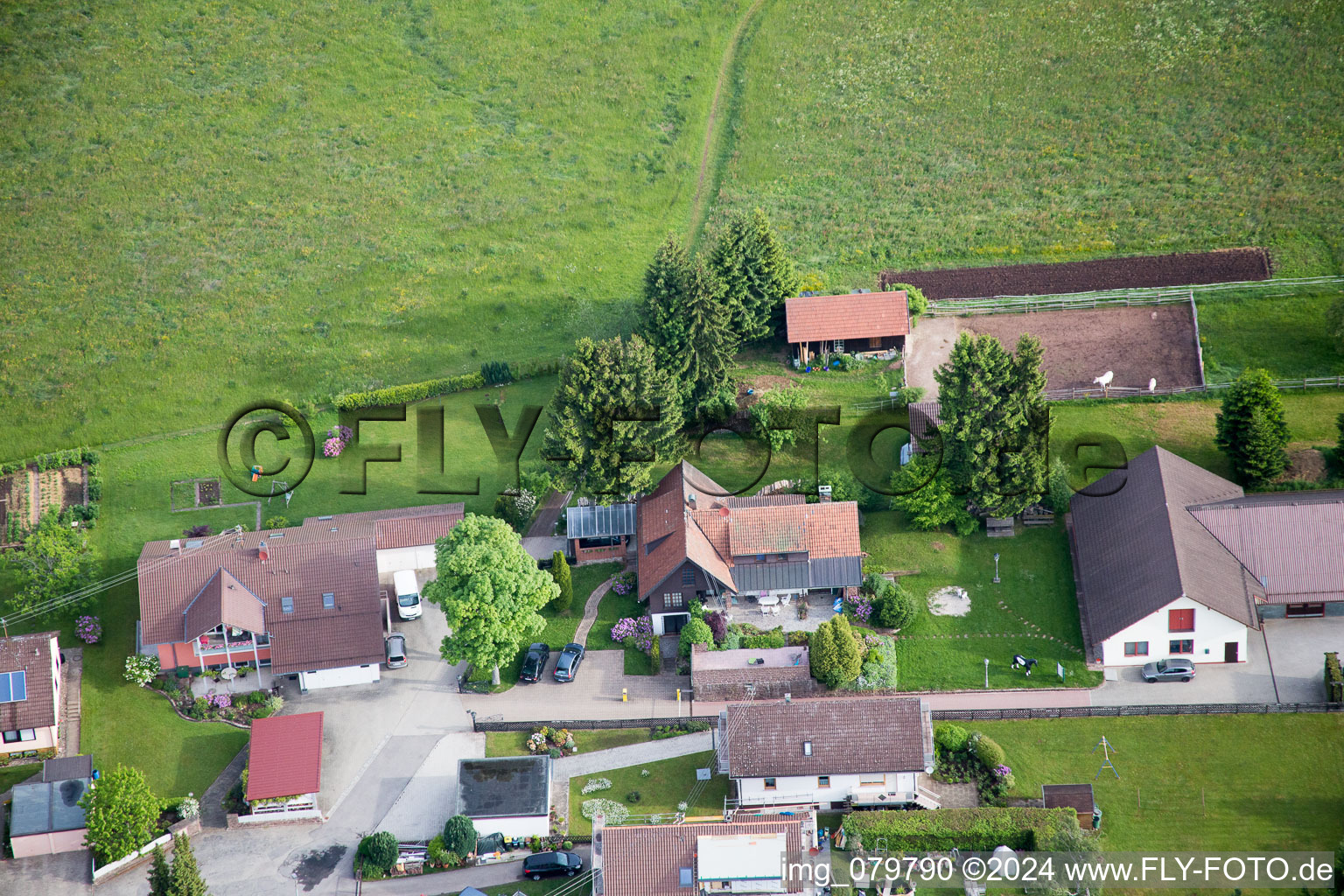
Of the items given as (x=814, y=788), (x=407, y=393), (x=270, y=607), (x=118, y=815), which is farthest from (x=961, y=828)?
(x=407, y=393)

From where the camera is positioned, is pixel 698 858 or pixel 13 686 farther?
pixel 13 686

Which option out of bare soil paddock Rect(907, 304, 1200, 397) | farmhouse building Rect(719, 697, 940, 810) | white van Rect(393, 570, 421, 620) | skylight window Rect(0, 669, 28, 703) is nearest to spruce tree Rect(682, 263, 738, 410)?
bare soil paddock Rect(907, 304, 1200, 397)

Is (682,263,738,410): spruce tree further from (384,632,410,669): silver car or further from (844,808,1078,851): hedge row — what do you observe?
(844,808,1078,851): hedge row

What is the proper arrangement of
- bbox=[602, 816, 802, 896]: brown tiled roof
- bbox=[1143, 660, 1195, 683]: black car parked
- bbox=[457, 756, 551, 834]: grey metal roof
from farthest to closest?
bbox=[1143, 660, 1195, 683]: black car parked < bbox=[457, 756, 551, 834]: grey metal roof < bbox=[602, 816, 802, 896]: brown tiled roof

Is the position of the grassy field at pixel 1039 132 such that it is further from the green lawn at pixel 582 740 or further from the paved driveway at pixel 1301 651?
the green lawn at pixel 582 740

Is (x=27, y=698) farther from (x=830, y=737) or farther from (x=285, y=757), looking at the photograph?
(x=830, y=737)

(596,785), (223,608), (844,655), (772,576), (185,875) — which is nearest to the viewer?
(185,875)

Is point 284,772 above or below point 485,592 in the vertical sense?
Result: below
